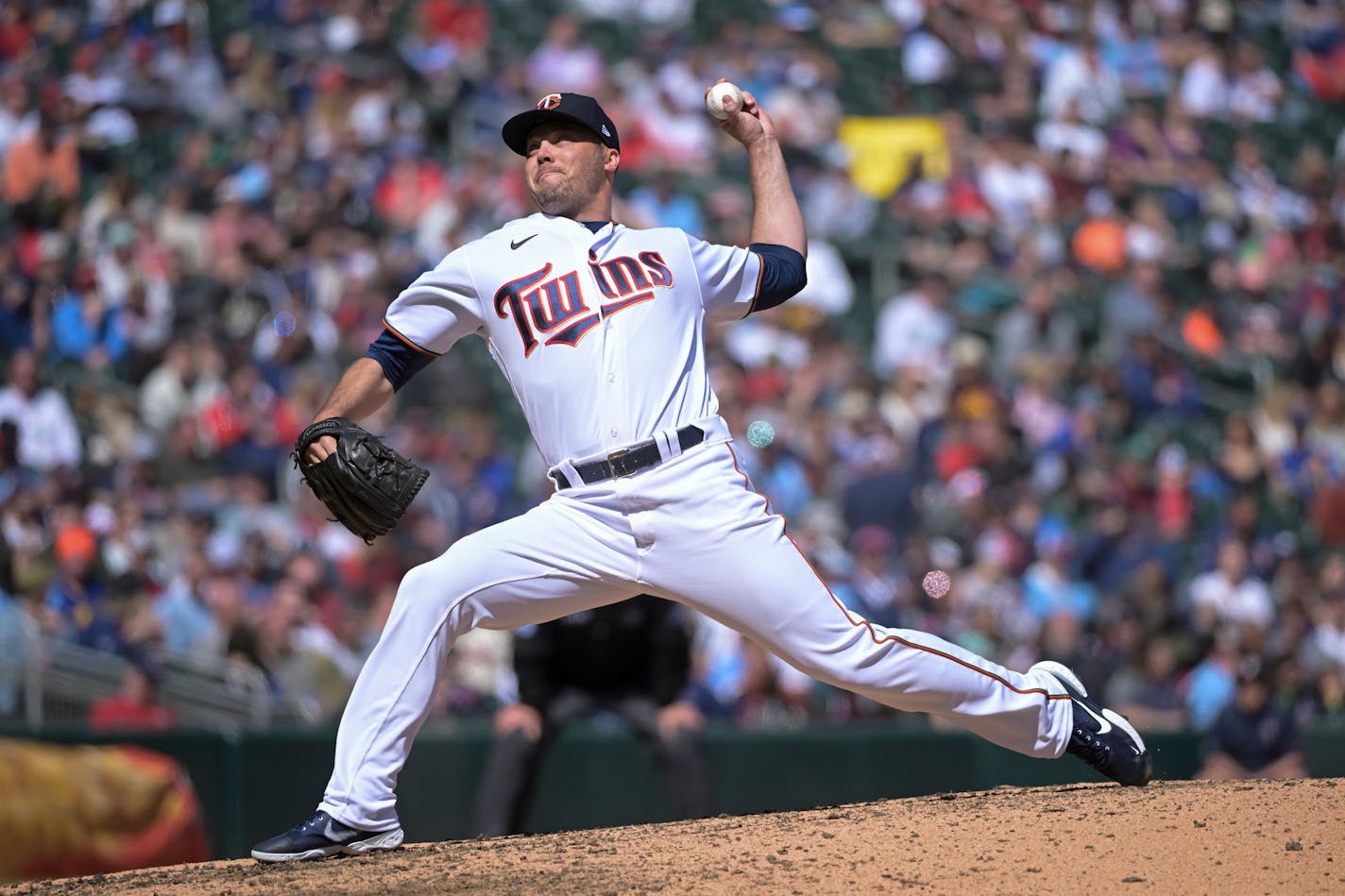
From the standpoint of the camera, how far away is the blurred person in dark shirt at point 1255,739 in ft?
24.0

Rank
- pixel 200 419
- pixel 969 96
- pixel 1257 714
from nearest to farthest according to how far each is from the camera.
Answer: pixel 1257 714 → pixel 200 419 → pixel 969 96

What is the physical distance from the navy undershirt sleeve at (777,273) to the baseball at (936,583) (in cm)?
475

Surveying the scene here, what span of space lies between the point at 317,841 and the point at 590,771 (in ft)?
12.1

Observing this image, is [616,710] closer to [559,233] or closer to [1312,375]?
[559,233]

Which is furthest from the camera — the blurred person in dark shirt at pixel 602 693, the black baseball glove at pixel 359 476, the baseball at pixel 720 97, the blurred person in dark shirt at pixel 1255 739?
the blurred person in dark shirt at pixel 1255 739

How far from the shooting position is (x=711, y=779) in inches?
303

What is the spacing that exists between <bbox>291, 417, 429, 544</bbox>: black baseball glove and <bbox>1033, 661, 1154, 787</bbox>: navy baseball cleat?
1.71 meters

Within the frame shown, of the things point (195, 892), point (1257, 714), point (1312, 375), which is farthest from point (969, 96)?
point (195, 892)

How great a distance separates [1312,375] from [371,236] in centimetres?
600

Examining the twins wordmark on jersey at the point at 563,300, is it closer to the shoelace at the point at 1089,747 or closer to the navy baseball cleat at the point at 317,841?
the navy baseball cleat at the point at 317,841

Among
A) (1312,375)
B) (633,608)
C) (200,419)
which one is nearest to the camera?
(633,608)

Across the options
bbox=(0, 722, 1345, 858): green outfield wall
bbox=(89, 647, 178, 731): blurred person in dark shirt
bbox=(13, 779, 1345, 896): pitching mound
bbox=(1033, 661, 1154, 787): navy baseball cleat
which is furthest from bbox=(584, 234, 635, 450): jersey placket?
bbox=(89, 647, 178, 731): blurred person in dark shirt

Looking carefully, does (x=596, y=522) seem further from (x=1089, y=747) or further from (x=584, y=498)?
(x=1089, y=747)

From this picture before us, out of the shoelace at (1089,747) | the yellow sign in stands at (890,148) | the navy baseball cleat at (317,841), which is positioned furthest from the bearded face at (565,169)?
the yellow sign in stands at (890,148)
